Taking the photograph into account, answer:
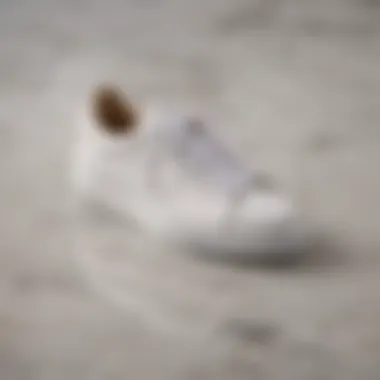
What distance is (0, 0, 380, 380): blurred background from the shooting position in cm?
108

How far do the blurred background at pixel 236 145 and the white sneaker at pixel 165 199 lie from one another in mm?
39

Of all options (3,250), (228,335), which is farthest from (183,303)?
(3,250)

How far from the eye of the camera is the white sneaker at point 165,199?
3.74ft

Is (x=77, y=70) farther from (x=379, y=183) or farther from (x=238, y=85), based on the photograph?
(x=379, y=183)

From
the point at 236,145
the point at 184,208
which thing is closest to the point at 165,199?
the point at 184,208

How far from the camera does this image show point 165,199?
3.96 ft

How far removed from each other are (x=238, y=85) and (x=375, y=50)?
322 millimetres

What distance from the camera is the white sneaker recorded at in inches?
44.9

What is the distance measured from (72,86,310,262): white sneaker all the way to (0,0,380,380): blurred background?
0.04 m

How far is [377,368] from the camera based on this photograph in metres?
1.03

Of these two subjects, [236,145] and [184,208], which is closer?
[184,208]

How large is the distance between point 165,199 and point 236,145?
0.27 meters

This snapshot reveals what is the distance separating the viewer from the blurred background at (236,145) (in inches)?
42.4

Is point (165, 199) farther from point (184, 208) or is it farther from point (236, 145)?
point (236, 145)
